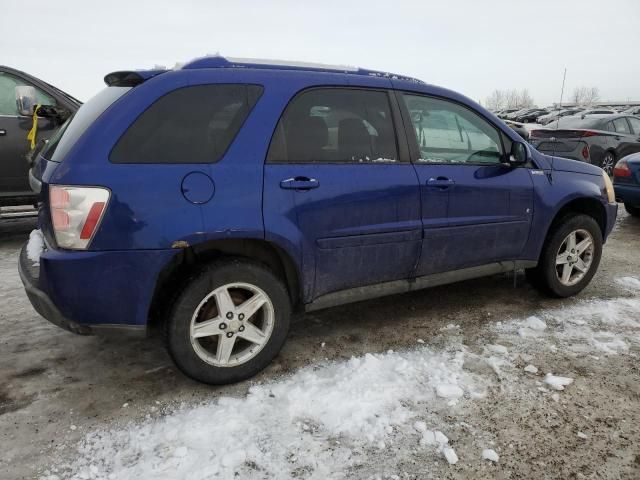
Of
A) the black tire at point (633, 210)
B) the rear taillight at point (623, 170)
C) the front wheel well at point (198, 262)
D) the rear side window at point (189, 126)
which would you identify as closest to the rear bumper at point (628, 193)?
the rear taillight at point (623, 170)

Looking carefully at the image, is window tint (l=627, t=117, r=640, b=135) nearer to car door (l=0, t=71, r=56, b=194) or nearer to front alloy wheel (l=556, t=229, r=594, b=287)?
front alloy wheel (l=556, t=229, r=594, b=287)

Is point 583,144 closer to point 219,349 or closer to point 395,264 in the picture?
point 395,264

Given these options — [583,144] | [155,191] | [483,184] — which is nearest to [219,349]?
[155,191]

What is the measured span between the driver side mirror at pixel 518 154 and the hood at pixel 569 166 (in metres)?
0.40

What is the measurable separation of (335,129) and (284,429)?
1.70 m

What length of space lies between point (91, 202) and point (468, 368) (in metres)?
2.27

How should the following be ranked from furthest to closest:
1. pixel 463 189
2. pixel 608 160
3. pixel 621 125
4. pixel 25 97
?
pixel 621 125
pixel 608 160
pixel 25 97
pixel 463 189

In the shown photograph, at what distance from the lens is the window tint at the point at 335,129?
Answer: 2.79 m

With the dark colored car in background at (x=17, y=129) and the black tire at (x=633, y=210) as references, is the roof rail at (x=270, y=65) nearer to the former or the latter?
the dark colored car in background at (x=17, y=129)

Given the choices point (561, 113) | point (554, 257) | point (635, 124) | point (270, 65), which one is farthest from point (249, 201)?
point (561, 113)

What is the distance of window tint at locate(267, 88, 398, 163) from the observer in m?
2.79

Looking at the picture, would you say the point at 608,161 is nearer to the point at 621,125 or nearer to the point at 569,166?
the point at 621,125

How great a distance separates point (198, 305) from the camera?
256cm

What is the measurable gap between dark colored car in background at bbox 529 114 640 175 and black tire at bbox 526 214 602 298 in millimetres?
6014
